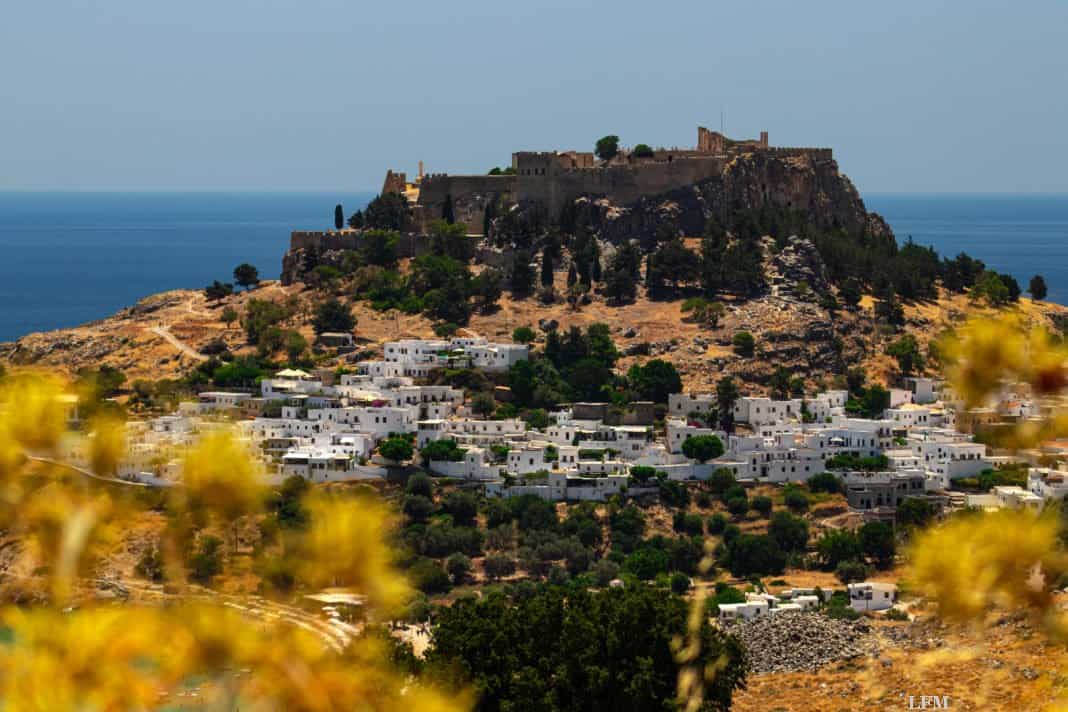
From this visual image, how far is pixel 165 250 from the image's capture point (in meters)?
107

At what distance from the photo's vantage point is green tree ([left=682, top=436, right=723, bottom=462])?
33.8 m

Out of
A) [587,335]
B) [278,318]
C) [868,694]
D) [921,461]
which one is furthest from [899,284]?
[868,694]

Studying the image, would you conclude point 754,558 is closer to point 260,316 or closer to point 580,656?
point 580,656

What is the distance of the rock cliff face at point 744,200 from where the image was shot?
4438cm

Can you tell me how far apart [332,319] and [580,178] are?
7817mm

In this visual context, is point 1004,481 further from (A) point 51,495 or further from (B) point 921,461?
(A) point 51,495

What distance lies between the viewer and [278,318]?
4294cm

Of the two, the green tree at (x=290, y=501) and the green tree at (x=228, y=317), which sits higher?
the green tree at (x=228, y=317)

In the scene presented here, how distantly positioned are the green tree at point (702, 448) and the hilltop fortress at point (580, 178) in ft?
39.5

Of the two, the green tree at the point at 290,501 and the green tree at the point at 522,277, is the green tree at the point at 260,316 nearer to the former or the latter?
the green tree at the point at 522,277

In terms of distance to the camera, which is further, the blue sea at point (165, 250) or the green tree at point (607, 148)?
the blue sea at point (165, 250)

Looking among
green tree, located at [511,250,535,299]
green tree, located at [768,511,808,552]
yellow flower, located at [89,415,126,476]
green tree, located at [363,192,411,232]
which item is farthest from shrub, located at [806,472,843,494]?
yellow flower, located at [89,415,126,476]

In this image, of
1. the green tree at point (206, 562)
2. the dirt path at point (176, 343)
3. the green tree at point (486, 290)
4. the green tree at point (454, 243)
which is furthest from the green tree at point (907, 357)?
the green tree at point (206, 562)

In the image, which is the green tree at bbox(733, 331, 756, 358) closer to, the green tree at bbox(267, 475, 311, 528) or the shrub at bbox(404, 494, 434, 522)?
the shrub at bbox(404, 494, 434, 522)
